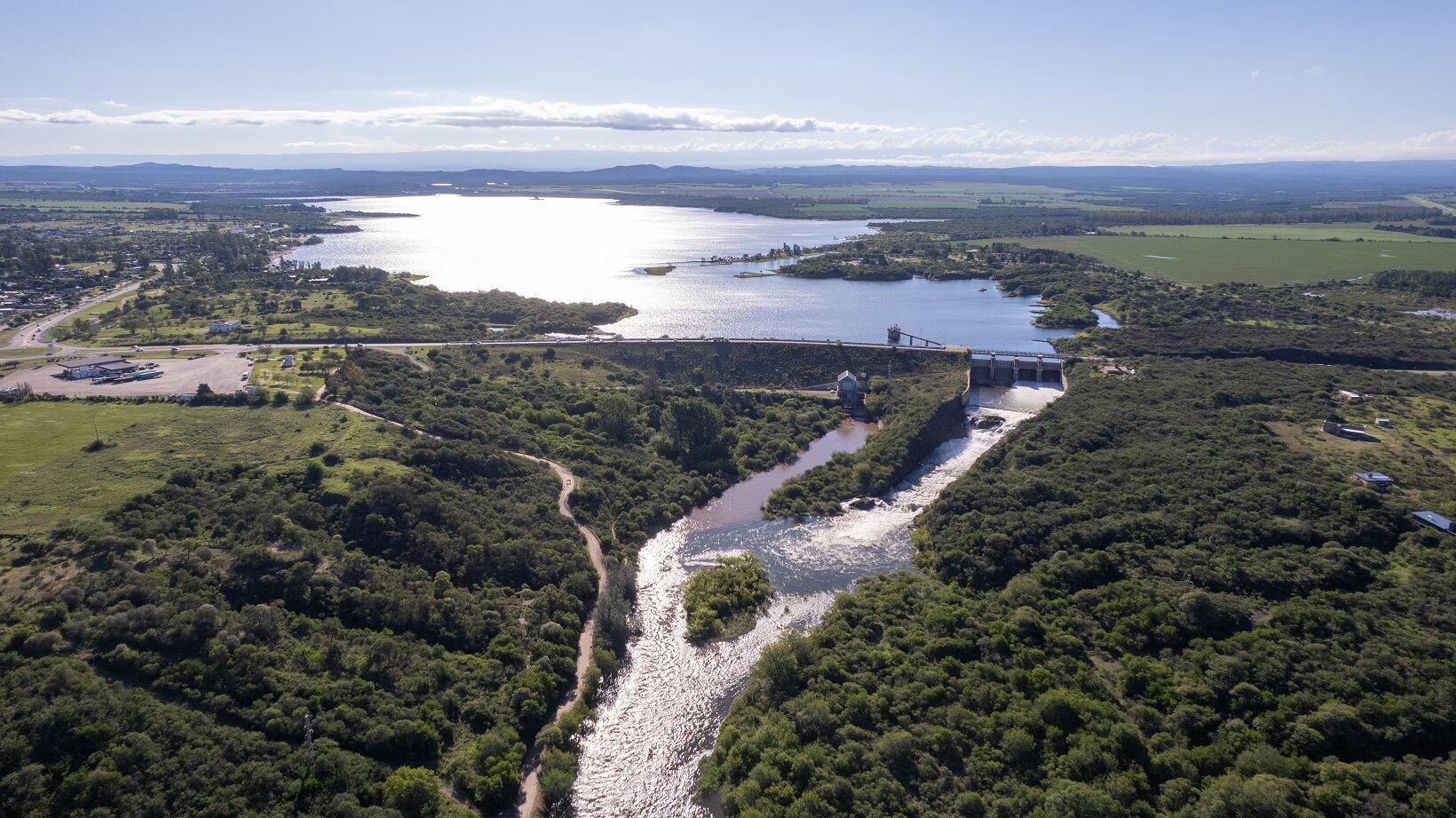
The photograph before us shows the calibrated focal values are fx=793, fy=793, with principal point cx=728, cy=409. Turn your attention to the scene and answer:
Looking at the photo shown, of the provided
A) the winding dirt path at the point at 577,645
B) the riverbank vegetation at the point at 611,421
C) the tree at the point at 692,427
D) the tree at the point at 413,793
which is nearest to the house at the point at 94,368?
the riverbank vegetation at the point at 611,421

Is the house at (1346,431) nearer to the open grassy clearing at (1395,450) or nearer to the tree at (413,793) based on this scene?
the open grassy clearing at (1395,450)

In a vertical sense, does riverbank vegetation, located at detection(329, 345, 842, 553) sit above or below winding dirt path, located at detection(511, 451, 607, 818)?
above

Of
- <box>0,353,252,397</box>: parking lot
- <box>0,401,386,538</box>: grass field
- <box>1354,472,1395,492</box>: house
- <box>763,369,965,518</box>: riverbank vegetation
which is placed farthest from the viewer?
<box>0,353,252,397</box>: parking lot

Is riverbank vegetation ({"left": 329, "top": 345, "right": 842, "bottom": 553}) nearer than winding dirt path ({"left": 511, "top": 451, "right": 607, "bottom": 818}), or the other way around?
winding dirt path ({"left": 511, "top": 451, "right": 607, "bottom": 818})

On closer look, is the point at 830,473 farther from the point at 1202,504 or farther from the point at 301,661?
the point at 301,661

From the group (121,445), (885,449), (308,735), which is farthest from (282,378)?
(885,449)

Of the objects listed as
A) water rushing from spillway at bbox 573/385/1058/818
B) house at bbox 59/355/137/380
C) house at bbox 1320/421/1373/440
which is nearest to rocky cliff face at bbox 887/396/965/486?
water rushing from spillway at bbox 573/385/1058/818

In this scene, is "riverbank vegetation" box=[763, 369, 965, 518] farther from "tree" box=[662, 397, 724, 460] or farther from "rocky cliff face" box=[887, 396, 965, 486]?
"tree" box=[662, 397, 724, 460]

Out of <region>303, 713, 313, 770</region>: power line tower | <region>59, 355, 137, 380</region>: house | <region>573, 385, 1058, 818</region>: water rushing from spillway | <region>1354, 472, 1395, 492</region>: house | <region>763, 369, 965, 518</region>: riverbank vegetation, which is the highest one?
<region>59, 355, 137, 380</region>: house
